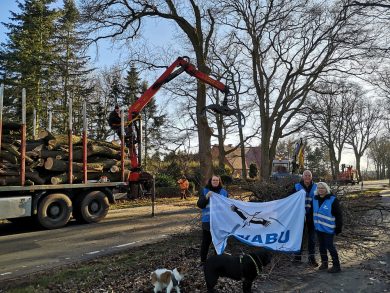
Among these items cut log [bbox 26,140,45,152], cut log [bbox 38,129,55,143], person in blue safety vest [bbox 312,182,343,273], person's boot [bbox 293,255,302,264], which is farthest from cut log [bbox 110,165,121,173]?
person in blue safety vest [bbox 312,182,343,273]

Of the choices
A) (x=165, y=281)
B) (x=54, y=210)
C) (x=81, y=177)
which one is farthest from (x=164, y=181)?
(x=165, y=281)

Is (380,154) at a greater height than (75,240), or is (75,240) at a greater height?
(380,154)

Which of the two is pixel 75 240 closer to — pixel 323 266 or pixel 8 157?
pixel 8 157

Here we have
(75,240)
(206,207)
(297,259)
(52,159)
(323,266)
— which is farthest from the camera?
(52,159)

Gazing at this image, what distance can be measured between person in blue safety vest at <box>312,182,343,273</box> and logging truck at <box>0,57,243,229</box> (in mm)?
8546

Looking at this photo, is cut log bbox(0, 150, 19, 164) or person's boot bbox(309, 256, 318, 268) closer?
person's boot bbox(309, 256, 318, 268)

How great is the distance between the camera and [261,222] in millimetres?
7797

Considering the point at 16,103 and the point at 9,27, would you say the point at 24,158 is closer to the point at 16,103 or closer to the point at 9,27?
the point at 16,103

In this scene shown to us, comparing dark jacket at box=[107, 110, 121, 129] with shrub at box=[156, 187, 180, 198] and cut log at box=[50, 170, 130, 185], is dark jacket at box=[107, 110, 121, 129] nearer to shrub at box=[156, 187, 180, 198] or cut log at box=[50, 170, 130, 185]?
cut log at box=[50, 170, 130, 185]

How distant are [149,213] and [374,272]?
35.8 ft

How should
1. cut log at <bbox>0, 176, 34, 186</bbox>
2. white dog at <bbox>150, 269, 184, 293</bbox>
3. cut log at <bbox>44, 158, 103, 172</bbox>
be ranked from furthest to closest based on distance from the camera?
1. cut log at <bbox>44, 158, 103, 172</bbox>
2. cut log at <bbox>0, 176, 34, 186</bbox>
3. white dog at <bbox>150, 269, 184, 293</bbox>

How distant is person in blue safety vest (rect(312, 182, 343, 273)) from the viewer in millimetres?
7281

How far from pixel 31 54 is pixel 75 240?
896 inches

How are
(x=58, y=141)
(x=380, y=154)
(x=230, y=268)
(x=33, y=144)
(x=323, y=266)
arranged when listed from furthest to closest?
(x=380, y=154) < (x=58, y=141) < (x=33, y=144) < (x=323, y=266) < (x=230, y=268)
